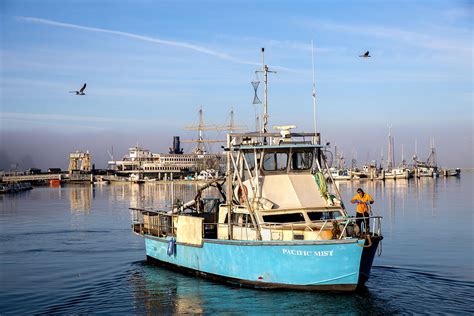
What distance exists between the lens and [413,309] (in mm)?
19781

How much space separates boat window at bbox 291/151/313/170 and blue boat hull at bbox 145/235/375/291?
15.1ft

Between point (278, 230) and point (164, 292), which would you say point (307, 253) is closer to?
point (278, 230)

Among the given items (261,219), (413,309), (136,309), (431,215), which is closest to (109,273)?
(136,309)

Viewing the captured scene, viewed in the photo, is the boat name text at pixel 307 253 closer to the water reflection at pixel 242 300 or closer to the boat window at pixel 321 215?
the water reflection at pixel 242 300

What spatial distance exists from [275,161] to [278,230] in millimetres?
3890

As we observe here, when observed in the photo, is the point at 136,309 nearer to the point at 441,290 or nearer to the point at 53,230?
the point at 441,290

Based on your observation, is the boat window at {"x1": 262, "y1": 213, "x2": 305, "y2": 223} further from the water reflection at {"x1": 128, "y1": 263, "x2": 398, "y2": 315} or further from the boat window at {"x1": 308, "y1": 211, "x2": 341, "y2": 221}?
the water reflection at {"x1": 128, "y1": 263, "x2": 398, "y2": 315}

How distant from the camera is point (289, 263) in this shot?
21219 millimetres

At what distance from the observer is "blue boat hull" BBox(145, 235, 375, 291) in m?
20.4

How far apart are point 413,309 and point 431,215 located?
34.2m

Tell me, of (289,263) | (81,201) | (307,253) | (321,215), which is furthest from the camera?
(81,201)

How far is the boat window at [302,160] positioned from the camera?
2497 centimetres

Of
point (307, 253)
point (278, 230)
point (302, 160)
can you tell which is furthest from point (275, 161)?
point (307, 253)

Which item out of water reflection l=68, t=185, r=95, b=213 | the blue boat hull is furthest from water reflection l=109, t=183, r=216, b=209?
the blue boat hull
